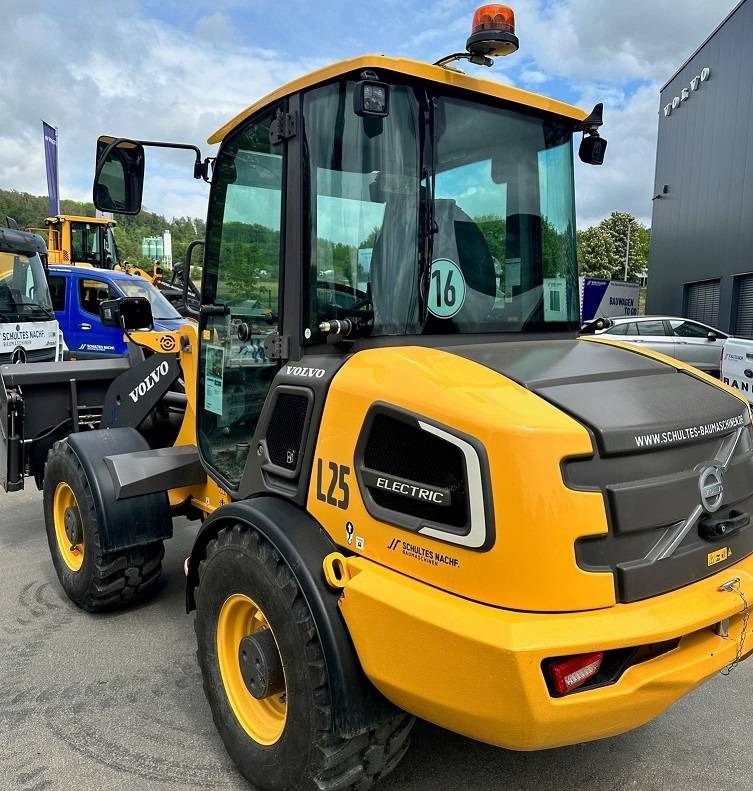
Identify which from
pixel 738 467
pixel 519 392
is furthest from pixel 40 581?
pixel 738 467

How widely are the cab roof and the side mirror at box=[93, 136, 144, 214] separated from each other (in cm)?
49

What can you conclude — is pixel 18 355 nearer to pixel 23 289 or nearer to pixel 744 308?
pixel 23 289

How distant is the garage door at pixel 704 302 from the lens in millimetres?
18766

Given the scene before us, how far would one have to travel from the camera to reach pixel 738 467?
234 cm

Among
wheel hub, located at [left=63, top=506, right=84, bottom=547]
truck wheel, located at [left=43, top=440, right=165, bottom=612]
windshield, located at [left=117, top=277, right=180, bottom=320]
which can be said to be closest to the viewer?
truck wheel, located at [left=43, top=440, right=165, bottom=612]

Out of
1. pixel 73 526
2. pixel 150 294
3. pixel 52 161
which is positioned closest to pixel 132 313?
pixel 73 526

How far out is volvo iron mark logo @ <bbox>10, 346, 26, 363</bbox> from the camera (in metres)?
8.80

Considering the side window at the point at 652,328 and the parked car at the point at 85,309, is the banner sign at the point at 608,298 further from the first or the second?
the parked car at the point at 85,309

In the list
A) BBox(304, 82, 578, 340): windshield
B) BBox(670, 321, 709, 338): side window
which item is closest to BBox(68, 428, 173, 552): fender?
BBox(304, 82, 578, 340): windshield

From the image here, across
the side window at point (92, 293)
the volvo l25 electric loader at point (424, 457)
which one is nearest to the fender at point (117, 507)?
the volvo l25 electric loader at point (424, 457)

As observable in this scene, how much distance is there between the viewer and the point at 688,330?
46.2 feet

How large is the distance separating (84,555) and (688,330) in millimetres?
13165

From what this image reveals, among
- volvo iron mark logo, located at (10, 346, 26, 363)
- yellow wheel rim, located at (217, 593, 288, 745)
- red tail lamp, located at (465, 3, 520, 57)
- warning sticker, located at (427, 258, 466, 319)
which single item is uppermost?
red tail lamp, located at (465, 3, 520, 57)

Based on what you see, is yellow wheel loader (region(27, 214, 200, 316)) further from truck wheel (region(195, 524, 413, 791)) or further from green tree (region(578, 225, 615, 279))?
green tree (region(578, 225, 615, 279))
